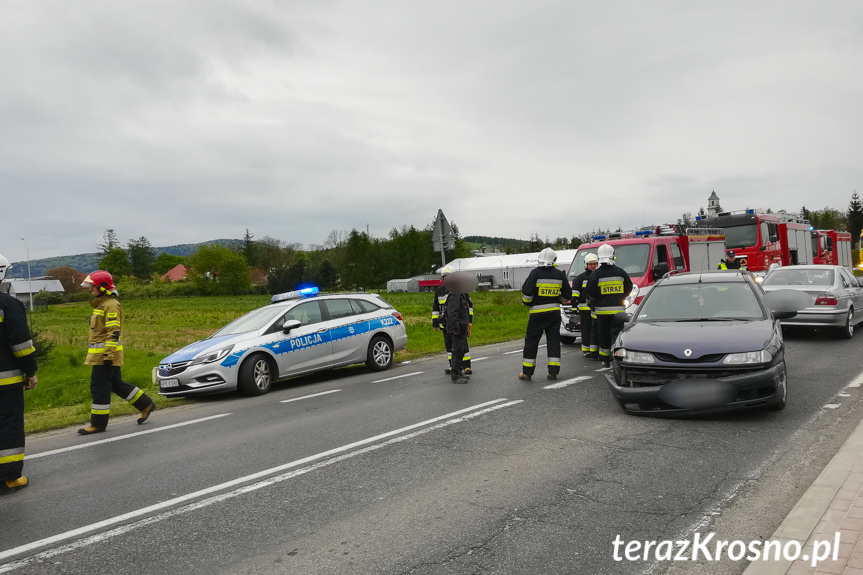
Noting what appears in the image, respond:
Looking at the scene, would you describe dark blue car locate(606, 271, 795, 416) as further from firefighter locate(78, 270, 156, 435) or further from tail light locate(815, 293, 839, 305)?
tail light locate(815, 293, 839, 305)

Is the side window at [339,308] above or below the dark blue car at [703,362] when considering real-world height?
above

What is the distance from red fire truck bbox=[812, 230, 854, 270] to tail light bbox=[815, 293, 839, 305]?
1194 centimetres

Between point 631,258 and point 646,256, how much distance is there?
1.03 feet

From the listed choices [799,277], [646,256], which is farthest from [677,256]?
[799,277]

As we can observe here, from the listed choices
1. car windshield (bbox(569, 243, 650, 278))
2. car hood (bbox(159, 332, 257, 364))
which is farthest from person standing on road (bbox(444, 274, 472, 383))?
car windshield (bbox(569, 243, 650, 278))

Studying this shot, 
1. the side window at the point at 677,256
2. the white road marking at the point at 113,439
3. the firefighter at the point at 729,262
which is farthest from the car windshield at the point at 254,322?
the firefighter at the point at 729,262

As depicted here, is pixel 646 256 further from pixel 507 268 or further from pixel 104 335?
pixel 507 268

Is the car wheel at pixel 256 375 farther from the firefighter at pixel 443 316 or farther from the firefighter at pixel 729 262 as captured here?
the firefighter at pixel 729 262

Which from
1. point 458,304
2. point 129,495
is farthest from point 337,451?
point 458,304

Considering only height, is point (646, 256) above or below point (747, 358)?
above

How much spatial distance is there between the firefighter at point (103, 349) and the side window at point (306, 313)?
A: 11.3 feet

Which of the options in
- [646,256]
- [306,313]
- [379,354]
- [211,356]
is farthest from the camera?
[646,256]

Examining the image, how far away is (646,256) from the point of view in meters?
14.1

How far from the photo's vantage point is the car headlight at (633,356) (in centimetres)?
687
